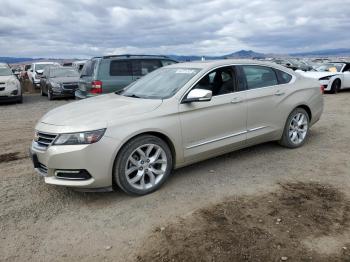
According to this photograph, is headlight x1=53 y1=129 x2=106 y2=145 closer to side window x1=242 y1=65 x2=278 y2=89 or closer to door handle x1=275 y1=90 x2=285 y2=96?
side window x1=242 y1=65 x2=278 y2=89

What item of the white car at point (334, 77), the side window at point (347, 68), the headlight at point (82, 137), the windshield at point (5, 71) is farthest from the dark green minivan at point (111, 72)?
the side window at point (347, 68)

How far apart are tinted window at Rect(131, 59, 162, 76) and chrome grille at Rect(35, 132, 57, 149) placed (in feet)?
18.7

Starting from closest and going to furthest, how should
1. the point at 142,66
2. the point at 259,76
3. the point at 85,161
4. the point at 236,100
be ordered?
the point at 85,161 < the point at 236,100 < the point at 259,76 < the point at 142,66

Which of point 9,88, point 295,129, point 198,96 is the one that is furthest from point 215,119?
point 9,88

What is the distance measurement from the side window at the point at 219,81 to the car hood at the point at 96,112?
32.3 inches

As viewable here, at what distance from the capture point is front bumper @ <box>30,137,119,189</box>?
386 cm

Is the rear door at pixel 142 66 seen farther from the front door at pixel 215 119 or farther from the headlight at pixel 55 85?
the headlight at pixel 55 85

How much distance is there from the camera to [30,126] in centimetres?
882

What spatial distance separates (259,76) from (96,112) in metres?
2.73

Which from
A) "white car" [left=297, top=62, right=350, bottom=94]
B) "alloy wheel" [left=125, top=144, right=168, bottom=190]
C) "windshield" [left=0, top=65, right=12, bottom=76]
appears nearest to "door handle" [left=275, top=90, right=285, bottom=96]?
"alloy wheel" [left=125, top=144, right=168, bottom=190]

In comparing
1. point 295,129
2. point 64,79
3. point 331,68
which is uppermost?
point 64,79

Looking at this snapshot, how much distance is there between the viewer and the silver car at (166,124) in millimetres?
3941

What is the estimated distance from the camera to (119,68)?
9.42 metres

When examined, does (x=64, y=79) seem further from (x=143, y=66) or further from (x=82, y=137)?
(x=82, y=137)
